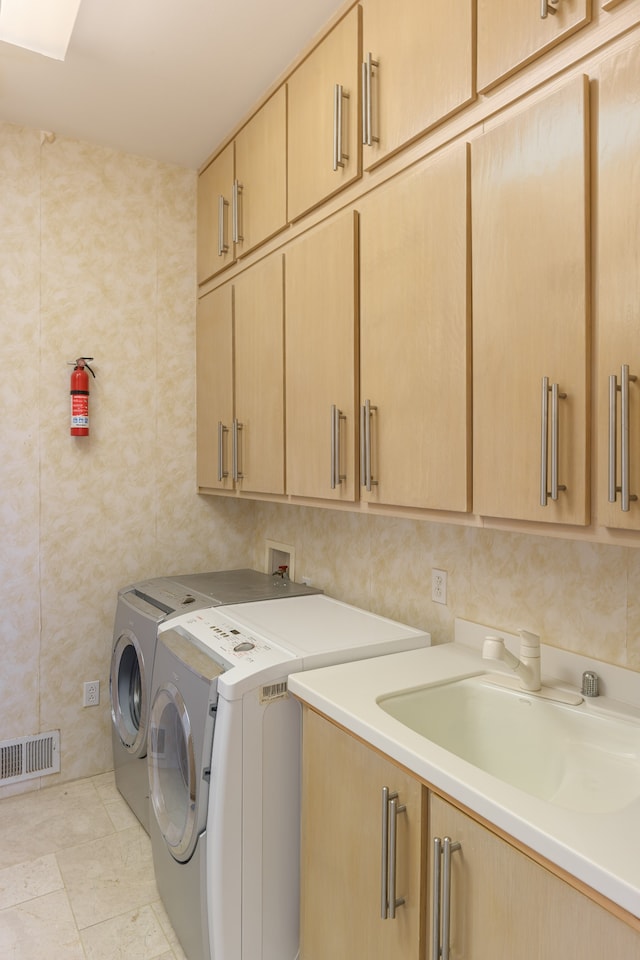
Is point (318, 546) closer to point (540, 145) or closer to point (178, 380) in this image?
point (178, 380)

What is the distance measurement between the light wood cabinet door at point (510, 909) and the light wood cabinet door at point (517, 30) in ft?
4.68

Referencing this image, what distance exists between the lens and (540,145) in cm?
118

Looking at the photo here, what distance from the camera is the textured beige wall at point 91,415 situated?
8.34ft

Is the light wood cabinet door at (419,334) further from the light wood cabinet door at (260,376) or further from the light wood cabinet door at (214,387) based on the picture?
the light wood cabinet door at (214,387)

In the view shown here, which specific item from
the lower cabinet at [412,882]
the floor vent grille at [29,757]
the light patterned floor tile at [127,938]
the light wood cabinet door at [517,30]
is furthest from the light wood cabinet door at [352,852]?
the floor vent grille at [29,757]

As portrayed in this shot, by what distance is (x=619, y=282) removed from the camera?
104cm

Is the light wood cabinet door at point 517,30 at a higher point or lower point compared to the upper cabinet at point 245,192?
lower

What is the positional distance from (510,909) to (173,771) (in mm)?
1161

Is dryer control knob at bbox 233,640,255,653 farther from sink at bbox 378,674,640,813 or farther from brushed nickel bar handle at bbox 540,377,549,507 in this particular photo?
brushed nickel bar handle at bbox 540,377,549,507

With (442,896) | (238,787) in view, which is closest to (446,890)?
(442,896)

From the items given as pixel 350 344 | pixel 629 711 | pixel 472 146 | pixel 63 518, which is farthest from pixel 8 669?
pixel 472 146

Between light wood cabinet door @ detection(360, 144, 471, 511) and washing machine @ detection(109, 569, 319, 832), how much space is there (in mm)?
944

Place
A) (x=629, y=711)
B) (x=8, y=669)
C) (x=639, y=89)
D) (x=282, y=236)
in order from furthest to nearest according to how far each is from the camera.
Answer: (x=8, y=669)
(x=282, y=236)
(x=629, y=711)
(x=639, y=89)

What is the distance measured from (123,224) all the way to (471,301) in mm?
2028
